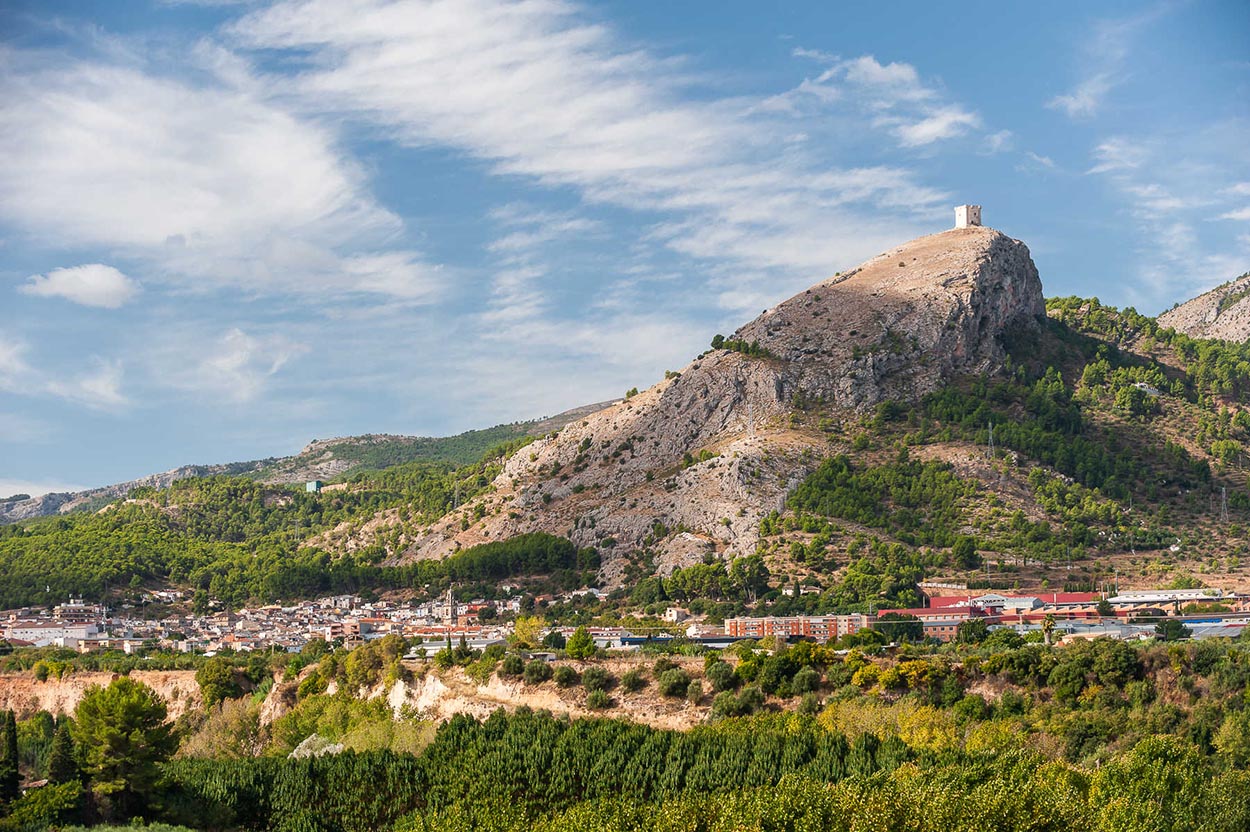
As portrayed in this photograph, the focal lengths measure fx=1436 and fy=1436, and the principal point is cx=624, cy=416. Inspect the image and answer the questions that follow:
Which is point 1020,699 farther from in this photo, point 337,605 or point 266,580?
point 266,580

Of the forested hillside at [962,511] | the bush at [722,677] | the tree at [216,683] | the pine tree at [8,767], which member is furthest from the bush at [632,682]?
the forested hillside at [962,511]

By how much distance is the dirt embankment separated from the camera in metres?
92.7

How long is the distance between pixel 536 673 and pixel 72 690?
35.3m

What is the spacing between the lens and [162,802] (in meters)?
58.2

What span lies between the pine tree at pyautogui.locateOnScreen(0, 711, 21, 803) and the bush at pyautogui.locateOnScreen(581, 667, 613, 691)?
3034 centimetres

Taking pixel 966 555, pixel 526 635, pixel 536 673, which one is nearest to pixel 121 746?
pixel 536 673

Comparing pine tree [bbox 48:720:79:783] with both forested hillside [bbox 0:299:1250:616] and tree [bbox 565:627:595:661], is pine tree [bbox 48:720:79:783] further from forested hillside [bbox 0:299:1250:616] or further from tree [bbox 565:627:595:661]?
forested hillside [bbox 0:299:1250:616]

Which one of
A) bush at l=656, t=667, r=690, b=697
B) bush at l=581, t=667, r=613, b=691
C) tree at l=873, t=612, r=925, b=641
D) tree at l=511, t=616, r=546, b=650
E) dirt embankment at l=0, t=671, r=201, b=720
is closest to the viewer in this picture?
bush at l=656, t=667, r=690, b=697

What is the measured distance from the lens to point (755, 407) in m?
149

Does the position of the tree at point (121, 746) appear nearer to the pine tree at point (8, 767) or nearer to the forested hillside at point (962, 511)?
the pine tree at point (8, 767)

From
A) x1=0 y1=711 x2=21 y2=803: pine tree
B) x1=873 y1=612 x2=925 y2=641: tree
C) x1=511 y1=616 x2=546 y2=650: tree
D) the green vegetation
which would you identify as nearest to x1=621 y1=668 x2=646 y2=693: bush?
x1=511 y1=616 x2=546 y2=650: tree

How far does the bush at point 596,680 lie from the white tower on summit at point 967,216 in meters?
112

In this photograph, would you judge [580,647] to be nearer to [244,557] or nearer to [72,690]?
[72,690]

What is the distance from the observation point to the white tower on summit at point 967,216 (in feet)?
582
